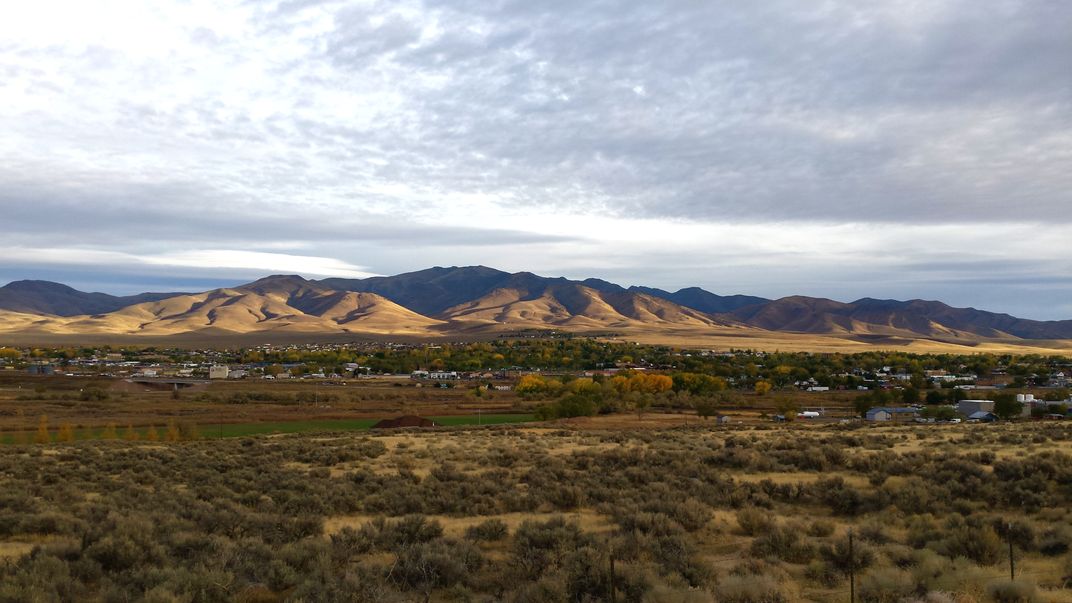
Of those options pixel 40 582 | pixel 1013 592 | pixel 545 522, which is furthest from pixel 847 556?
pixel 40 582

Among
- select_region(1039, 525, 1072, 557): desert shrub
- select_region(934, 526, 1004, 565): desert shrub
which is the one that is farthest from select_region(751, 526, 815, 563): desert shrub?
select_region(1039, 525, 1072, 557): desert shrub

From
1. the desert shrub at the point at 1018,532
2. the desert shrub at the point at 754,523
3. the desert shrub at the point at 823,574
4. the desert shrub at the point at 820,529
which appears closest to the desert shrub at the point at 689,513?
the desert shrub at the point at 754,523

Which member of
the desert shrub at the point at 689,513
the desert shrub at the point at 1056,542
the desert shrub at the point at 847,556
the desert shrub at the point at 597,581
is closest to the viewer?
the desert shrub at the point at 597,581

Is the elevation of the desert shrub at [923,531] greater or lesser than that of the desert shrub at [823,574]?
greater

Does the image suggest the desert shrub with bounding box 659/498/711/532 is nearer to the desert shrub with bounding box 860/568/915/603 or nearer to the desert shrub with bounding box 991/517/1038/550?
the desert shrub with bounding box 860/568/915/603

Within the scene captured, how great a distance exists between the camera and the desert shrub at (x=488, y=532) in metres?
14.8

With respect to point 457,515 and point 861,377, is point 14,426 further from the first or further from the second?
point 861,377

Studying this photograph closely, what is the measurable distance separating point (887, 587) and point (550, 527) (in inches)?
256

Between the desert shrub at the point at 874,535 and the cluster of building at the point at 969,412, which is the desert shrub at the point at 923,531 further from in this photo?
the cluster of building at the point at 969,412

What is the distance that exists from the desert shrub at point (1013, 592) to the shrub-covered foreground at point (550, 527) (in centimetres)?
4

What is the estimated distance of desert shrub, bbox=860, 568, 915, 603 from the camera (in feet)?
32.8

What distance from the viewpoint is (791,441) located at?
31.5m

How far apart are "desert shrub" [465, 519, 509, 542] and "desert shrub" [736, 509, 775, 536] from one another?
5031 mm

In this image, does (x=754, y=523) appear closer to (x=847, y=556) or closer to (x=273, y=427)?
(x=847, y=556)
